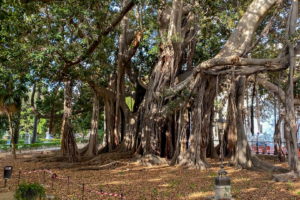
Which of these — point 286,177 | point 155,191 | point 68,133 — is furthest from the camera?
point 68,133

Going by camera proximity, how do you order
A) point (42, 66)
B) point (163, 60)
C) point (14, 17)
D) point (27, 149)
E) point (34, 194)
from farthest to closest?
1. point (27, 149)
2. point (163, 60)
3. point (42, 66)
4. point (14, 17)
5. point (34, 194)

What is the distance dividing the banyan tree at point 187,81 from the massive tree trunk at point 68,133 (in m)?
0.04

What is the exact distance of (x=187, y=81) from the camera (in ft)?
31.0

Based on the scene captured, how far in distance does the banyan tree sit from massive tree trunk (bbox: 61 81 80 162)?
0.04 m

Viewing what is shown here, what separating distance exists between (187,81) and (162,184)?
4022 mm

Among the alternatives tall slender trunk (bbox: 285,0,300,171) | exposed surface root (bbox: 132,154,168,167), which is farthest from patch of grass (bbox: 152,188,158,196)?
tall slender trunk (bbox: 285,0,300,171)

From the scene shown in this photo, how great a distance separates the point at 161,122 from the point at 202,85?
271 cm

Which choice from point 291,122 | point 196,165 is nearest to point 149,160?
point 196,165

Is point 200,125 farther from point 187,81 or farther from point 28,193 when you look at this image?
point 28,193

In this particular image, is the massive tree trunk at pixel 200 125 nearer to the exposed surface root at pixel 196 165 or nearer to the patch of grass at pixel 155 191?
the exposed surface root at pixel 196 165

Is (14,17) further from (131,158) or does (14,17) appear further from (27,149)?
(27,149)

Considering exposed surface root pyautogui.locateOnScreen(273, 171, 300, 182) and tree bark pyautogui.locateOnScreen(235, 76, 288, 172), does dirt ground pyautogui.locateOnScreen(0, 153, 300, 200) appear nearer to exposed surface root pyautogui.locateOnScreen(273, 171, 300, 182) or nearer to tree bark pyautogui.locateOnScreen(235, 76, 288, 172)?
exposed surface root pyautogui.locateOnScreen(273, 171, 300, 182)

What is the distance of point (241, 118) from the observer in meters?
10.0

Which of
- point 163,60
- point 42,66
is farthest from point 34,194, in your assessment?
point 163,60
